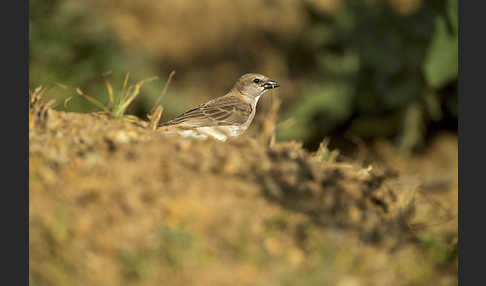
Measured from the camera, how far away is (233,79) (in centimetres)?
1492

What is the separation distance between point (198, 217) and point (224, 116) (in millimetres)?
2980

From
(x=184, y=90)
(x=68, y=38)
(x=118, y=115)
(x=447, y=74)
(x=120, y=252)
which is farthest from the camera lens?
(x=184, y=90)

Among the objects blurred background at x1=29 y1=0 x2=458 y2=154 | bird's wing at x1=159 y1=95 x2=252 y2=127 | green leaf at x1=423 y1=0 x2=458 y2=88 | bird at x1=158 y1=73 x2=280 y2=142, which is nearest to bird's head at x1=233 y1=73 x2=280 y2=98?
bird at x1=158 y1=73 x2=280 y2=142

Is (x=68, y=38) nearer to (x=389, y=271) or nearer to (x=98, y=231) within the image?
(x=98, y=231)

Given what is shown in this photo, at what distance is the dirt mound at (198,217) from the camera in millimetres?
4031

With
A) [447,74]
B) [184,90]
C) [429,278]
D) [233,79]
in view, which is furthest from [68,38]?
[429,278]

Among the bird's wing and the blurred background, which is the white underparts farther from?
the blurred background

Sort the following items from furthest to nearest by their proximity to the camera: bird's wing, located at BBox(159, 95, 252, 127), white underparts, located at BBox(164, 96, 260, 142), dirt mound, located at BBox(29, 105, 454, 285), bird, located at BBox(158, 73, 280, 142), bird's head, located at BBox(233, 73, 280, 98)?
1. bird's head, located at BBox(233, 73, 280, 98)
2. bird's wing, located at BBox(159, 95, 252, 127)
3. bird, located at BBox(158, 73, 280, 142)
4. white underparts, located at BBox(164, 96, 260, 142)
5. dirt mound, located at BBox(29, 105, 454, 285)

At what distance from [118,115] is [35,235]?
212 cm

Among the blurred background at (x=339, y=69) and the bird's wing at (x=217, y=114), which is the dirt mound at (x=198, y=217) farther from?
the blurred background at (x=339, y=69)

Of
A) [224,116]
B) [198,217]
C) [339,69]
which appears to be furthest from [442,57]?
[198,217]

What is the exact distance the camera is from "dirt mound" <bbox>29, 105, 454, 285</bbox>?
4031mm

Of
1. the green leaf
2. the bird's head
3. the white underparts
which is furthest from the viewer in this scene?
the green leaf

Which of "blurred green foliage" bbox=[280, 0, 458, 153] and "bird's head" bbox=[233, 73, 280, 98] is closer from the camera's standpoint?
"bird's head" bbox=[233, 73, 280, 98]
